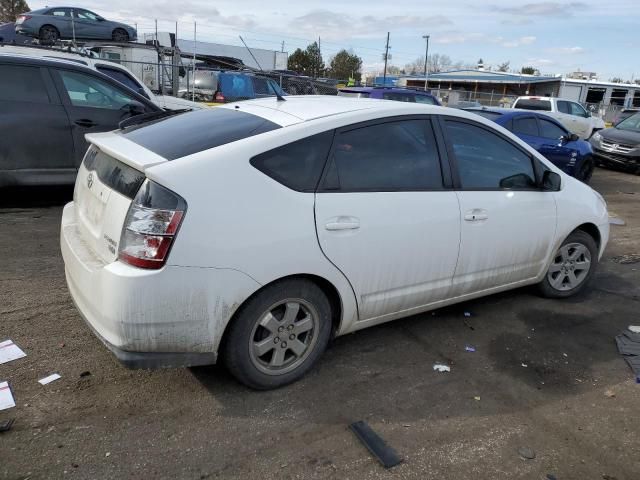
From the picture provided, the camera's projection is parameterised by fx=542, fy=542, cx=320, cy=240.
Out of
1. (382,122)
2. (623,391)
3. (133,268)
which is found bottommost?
(623,391)

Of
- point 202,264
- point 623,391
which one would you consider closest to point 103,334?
point 202,264

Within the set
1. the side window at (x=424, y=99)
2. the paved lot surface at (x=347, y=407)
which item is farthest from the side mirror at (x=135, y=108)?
the side window at (x=424, y=99)

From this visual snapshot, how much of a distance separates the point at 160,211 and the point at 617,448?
8.77ft

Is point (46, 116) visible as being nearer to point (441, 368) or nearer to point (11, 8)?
point (441, 368)

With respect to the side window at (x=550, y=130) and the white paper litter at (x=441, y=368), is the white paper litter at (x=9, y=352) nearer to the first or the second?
the white paper litter at (x=441, y=368)

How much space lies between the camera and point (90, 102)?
22.0 ft

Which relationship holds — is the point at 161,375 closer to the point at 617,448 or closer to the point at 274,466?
the point at 274,466

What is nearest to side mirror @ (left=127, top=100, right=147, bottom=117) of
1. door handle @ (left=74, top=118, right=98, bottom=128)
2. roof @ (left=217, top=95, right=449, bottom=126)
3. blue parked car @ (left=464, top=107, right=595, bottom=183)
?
door handle @ (left=74, top=118, right=98, bottom=128)

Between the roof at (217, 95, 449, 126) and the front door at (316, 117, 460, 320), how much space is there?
0.35 feet

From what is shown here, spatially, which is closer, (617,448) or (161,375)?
(617,448)

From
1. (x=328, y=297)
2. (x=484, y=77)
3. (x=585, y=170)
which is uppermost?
(x=484, y=77)

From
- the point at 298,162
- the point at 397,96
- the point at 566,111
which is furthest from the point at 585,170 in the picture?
the point at 298,162

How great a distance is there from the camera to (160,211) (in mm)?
2633

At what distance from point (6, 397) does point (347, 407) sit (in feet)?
6.14
